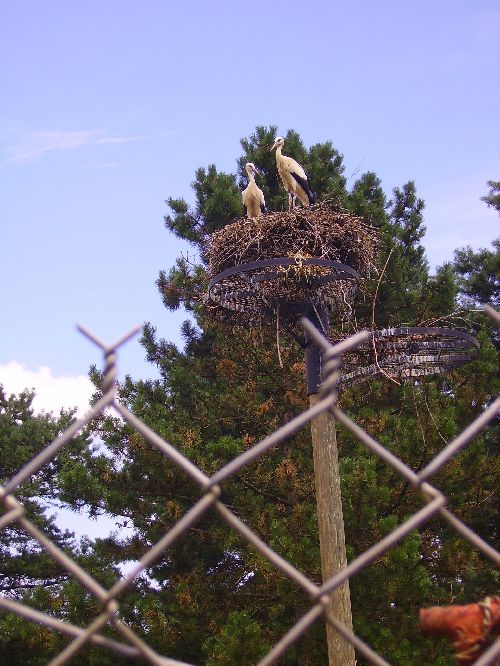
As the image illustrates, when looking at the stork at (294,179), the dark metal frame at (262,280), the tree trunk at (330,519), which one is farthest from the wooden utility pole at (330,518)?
the stork at (294,179)

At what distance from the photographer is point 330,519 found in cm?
587

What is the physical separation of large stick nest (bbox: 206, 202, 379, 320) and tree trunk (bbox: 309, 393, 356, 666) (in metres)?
0.80

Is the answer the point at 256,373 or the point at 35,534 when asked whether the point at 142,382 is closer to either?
the point at 256,373

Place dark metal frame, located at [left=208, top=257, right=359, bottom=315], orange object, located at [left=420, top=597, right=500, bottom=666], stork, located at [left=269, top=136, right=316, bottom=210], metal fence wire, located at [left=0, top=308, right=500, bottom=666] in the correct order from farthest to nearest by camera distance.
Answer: stork, located at [left=269, top=136, right=316, bottom=210], dark metal frame, located at [left=208, top=257, right=359, bottom=315], orange object, located at [left=420, top=597, right=500, bottom=666], metal fence wire, located at [left=0, top=308, right=500, bottom=666]

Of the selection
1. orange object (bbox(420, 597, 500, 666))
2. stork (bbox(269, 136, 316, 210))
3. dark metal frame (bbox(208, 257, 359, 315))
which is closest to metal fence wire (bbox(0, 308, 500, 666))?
orange object (bbox(420, 597, 500, 666))

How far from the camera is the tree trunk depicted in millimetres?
5738

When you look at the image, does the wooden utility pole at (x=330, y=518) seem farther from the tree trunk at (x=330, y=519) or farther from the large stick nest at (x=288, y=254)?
the large stick nest at (x=288, y=254)

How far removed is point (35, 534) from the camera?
2.45 feet

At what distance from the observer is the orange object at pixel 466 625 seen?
2.86ft

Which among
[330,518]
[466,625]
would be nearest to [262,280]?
[330,518]

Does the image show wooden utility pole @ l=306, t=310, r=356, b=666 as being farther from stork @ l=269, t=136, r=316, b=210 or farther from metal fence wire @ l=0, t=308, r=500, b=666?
metal fence wire @ l=0, t=308, r=500, b=666

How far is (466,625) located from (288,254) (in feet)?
18.1

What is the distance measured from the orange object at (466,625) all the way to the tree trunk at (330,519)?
488 cm

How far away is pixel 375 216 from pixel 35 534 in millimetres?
10114
